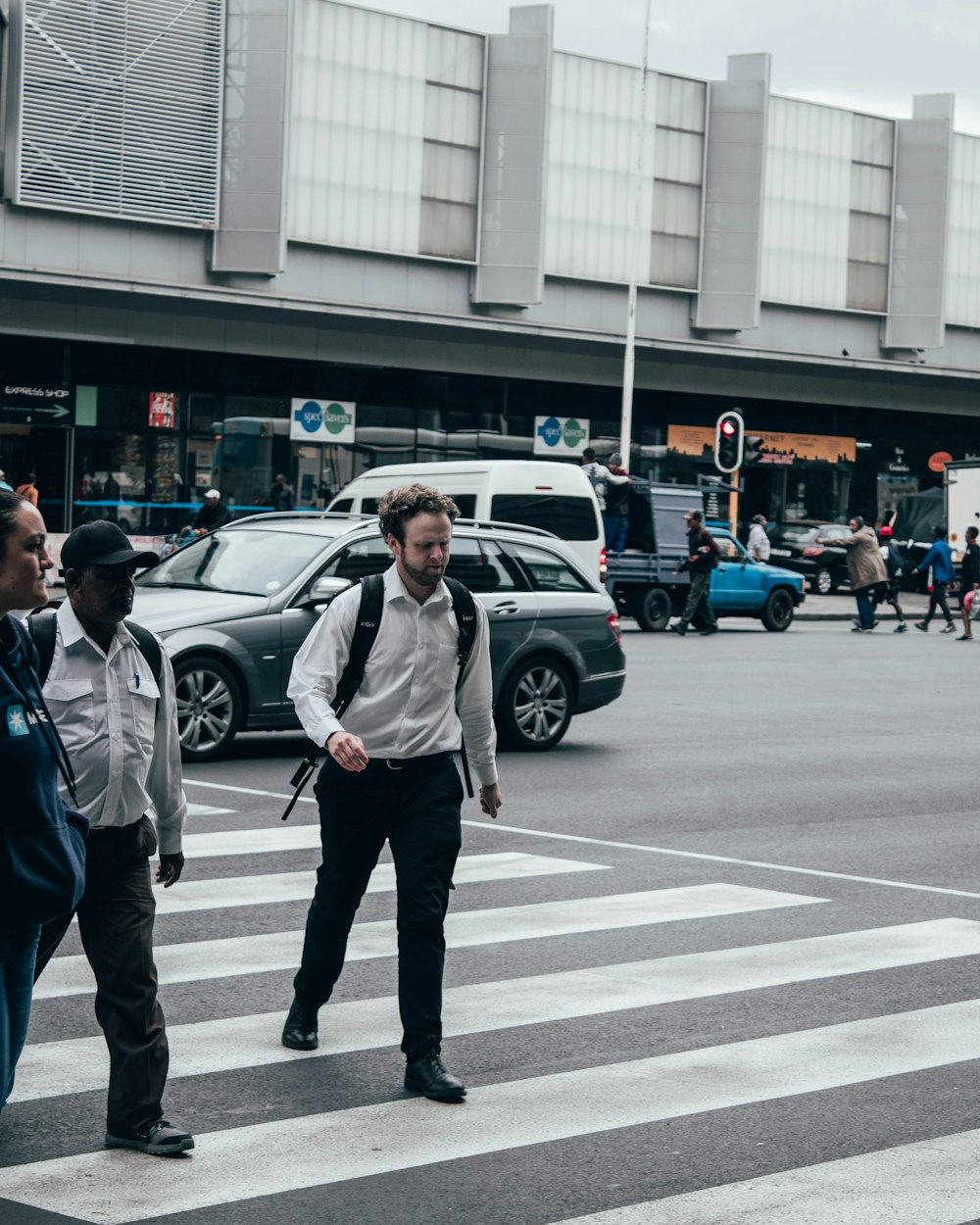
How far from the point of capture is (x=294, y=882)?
8.91 m

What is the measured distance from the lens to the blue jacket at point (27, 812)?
436 centimetres

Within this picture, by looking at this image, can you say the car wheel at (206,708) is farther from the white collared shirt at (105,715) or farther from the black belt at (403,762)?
the white collared shirt at (105,715)

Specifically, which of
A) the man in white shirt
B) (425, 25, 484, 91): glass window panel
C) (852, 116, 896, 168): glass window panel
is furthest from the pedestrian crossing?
(852, 116, 896, 168): glass window panel

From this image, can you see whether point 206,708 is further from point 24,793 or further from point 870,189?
point 870,189

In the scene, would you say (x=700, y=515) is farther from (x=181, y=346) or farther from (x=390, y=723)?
(x=390, y=723)

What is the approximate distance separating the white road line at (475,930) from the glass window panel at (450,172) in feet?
102

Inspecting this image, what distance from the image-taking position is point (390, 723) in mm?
5914

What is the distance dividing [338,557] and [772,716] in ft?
17.6

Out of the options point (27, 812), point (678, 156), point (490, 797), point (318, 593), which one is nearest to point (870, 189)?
point (678, 156)

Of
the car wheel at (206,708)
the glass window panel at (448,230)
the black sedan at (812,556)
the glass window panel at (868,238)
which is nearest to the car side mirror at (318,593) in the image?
the car wheel at (206,708)

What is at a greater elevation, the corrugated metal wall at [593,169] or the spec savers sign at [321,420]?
the corrugated metal wall at [593,169]

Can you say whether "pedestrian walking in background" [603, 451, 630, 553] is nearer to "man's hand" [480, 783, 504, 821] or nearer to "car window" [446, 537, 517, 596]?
"car window" [446, 537, 517, 596]

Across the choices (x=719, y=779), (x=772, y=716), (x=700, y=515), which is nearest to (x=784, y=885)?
(x=719, y=779)

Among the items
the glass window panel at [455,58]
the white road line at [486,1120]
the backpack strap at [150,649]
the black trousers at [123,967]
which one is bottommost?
the white road line at [486,1120]
